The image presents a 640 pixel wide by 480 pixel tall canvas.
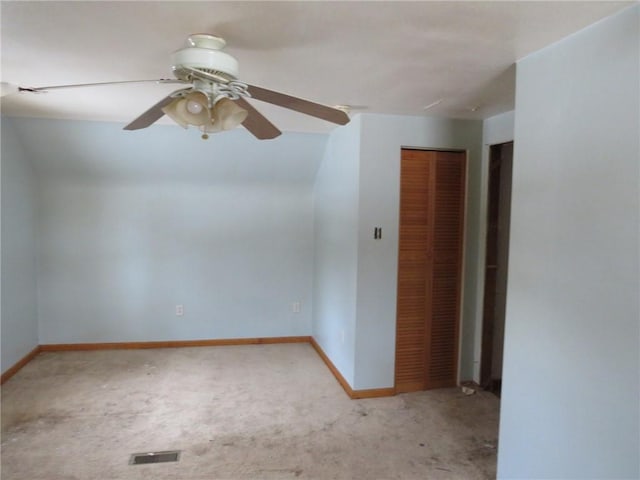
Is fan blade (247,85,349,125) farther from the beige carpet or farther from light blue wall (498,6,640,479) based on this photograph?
the beige carpet

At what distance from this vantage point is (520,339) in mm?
1966

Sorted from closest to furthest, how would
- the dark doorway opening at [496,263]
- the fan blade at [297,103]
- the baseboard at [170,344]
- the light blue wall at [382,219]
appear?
the fan blade at [297,103] → the light blue wall at [382,219] → the dark doorway opening at [496,263] → the baseboard at [170,344]

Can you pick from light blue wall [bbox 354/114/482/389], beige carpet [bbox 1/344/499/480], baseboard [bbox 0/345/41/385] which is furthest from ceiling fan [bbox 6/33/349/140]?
baseboard [bbox 0/345/41/385]

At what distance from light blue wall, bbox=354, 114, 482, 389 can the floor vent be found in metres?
1.38

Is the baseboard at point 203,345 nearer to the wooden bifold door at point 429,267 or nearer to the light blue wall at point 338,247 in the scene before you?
the light blue wall at point 338,247

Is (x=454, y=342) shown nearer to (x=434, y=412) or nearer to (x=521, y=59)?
(x=434, y=412)

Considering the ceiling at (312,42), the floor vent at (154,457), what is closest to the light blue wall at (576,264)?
the ceiling at (312,42)

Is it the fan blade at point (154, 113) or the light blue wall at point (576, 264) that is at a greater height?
the fan blade at point (154, 113)

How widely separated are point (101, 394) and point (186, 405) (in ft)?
2.39

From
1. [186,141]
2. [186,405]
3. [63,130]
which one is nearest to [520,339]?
[186,405]

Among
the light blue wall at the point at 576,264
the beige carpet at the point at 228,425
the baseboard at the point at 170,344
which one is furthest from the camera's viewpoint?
the baseboard at the point at 170,344

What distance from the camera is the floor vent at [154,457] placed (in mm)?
2434

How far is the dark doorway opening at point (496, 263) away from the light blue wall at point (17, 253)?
392 cm

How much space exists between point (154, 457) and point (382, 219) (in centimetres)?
216
